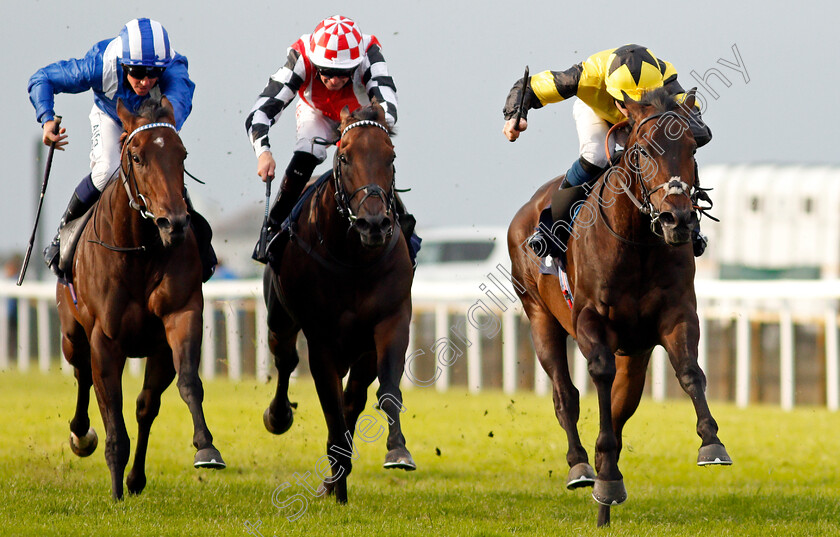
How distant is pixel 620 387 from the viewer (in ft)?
20.7

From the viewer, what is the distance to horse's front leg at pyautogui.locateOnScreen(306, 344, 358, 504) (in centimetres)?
620

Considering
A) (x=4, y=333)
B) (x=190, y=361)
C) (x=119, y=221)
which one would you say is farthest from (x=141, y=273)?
(x=4, y=333)

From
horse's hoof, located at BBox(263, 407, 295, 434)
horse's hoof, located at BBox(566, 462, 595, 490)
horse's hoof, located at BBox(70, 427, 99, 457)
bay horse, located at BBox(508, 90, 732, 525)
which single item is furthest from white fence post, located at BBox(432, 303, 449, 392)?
horse's hoof, located at BBox(566, 462, 595, 490)

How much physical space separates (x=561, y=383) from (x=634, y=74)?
1.80 meters

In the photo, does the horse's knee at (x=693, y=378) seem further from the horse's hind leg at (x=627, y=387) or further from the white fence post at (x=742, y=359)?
the white fence post at (x=742, y=359)

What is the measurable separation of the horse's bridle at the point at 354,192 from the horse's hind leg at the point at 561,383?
1.52 metres

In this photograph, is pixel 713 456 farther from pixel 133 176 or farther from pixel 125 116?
pixel 125 116

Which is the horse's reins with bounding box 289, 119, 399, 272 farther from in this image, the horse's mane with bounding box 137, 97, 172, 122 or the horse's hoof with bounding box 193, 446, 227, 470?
the horse's hoof with bounding box 193, 446, 227, 470

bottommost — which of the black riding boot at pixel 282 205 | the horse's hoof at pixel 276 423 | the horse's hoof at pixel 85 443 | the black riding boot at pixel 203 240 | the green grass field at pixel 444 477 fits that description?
the green grass field at pixel 444 477

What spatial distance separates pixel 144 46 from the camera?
6125 mm

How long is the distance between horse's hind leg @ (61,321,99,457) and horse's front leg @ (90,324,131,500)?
3.79 feet

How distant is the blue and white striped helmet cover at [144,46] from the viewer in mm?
6129

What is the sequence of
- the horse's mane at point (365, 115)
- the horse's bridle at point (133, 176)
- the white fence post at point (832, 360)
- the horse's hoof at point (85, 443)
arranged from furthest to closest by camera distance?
Result: the white fence post at point (832, 360) → the horse's hoof at point (85, 443) → the horse's mane at point (365, 115) → the horse's bridle at point (133, 176)

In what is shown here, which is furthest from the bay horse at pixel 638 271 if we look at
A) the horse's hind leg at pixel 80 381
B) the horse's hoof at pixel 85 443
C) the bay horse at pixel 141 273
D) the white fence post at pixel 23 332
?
the white fence post at pixel 23 332
